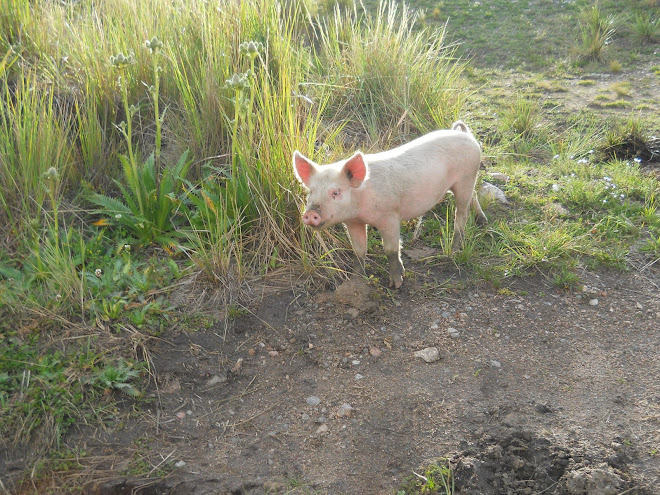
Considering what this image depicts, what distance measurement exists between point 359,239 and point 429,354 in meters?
0.84

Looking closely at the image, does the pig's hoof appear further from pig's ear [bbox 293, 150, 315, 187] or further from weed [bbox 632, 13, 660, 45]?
weed [bbox 632, 13, 660, 45]

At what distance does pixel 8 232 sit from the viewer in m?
3.99

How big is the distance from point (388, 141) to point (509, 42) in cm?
405

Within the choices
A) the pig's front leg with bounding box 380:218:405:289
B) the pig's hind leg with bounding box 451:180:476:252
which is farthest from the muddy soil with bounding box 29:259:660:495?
the pig's hind leg with bounding box 451:180:476:252

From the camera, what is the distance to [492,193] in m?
4.89

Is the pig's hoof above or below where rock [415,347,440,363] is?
above

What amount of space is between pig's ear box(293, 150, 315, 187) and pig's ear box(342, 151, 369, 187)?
0.20 m

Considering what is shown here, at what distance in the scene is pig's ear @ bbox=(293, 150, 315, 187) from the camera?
3350 millimetres

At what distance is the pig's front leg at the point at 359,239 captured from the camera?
12.5 feet

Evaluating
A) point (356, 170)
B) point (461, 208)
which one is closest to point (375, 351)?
point (356, 170)

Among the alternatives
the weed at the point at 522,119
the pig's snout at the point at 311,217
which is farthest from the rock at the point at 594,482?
the weed at the point at 522,119

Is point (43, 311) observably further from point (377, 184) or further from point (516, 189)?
point (516, 189)

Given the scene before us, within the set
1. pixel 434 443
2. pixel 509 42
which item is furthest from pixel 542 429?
pixel 509 42

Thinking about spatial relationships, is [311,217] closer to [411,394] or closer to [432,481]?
[411,394]
